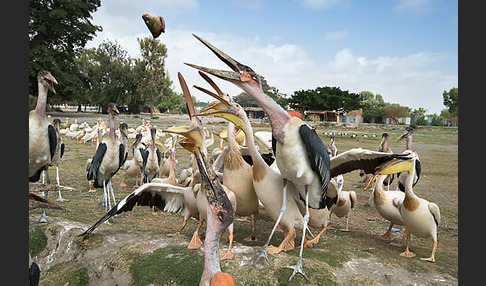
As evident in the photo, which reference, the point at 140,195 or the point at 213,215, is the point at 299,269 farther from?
the point at 140,195

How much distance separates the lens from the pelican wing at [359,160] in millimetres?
4184

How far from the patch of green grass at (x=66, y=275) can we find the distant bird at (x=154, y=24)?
3192 mm

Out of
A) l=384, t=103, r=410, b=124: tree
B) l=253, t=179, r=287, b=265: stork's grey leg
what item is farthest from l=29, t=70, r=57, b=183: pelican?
l=384, t=103, r=410, b=124: tree

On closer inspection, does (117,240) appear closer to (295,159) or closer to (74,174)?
(295,159)

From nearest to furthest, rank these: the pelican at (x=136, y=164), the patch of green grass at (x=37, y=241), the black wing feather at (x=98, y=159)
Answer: the patch of green grass at (x=37, y=241), the black wing feather at (x=98, y=159), the pelican at (x=136, y=164)

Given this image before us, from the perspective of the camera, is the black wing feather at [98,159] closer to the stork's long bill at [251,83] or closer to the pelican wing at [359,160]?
the stork's long bill at [251,83]

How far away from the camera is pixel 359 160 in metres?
4.35

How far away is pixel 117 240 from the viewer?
468cm

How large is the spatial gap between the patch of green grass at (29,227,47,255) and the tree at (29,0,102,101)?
2426 centimetres

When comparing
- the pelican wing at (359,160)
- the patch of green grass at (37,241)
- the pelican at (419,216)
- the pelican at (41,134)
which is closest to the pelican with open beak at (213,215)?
the pelican wing at (359,160)

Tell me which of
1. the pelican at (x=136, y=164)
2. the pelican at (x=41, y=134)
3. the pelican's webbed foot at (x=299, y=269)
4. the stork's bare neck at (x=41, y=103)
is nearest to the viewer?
the pelican's webbed foot at (x=299, y=269)

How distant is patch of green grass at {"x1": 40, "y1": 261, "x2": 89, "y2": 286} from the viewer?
4.12 m

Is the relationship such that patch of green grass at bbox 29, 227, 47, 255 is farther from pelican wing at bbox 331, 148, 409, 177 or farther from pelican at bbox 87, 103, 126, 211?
pelican wing at bbox 331, 148, 409, 177

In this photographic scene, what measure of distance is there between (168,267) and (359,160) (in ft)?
9.12
